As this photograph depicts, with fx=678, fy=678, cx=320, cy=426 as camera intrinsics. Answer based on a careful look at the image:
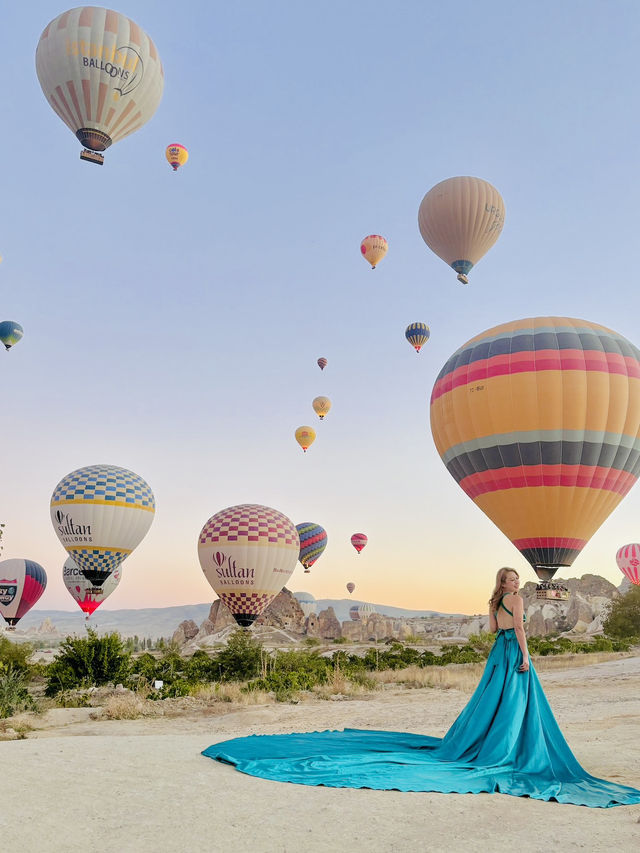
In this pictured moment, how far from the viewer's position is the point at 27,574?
50344 mm

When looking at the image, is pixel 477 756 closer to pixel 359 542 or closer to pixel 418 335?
pixel 418 335

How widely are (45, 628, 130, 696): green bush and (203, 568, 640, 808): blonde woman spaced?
10146mm

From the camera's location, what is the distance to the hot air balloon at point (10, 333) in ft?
142

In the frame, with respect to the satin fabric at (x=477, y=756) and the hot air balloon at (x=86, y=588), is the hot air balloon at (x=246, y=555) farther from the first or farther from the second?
the satin fabric at (x=477, y=756)

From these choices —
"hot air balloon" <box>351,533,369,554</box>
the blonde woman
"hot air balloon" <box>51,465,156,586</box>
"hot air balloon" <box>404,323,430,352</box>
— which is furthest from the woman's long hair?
"hot air balloon" <box>351,533,369,554</box>

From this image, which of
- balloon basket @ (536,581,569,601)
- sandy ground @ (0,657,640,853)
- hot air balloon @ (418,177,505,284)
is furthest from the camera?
hot air balloon @ (418,177,505,284)

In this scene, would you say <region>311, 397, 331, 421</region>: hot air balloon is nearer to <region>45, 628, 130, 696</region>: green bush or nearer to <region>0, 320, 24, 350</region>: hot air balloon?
<region>0, 320, 24, 350</region>: hot air balloon

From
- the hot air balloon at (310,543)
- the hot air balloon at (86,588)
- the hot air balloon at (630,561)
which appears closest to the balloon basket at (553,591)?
the hot air balloon at (86,588)

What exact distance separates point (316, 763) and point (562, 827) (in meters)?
2.67

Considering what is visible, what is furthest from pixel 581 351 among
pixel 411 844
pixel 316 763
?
pixel 411 844

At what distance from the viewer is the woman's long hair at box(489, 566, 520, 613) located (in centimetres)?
793

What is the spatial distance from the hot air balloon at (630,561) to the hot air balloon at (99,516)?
4198 cm

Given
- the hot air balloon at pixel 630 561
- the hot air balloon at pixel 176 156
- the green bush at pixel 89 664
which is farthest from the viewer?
the hot air balloon at pixel 630 561

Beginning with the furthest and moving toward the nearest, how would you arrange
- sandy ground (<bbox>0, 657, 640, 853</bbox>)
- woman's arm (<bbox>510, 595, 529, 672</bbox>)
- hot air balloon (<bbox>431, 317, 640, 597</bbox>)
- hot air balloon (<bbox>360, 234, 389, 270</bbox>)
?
hot air balloon (<bbox>360, 234, 389, 270</bbox>) < hot air balloon (<bbox>431, 317, 640, 597</bbox>) < woman's arm (<bbox>510, 595, 529, 672</bbox>) < sandy ground (<bbox>0, 657, 640, 853</bbox>)
